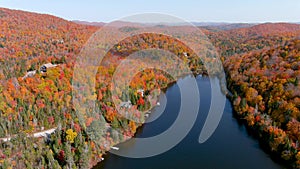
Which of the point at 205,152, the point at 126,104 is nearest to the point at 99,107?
the point at 126,104

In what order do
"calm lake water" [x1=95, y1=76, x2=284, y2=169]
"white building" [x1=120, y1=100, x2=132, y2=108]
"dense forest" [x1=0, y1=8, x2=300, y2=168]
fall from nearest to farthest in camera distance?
"dense forest" [x1=0, y1=8, x2=300, y2=168] < "calm lake water" [x1=95, y1=76, x2=284, y2=169] < "white building" [x1=120, y1=100, x2=132, y2=108]

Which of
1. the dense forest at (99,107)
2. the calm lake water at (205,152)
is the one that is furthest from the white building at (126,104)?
the calm lake water at (205,152)

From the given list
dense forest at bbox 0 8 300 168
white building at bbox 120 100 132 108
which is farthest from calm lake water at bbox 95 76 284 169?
white building at bbox 120 100 132 108

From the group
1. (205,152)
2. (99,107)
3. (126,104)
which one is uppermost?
(99,107)

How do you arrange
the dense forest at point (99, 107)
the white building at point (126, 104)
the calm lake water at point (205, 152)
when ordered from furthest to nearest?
the white building at point (126, 104) < the calm lake water at point (205, 152) < the dense forest at point (99, 107)

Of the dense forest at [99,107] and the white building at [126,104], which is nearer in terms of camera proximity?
the dense forest at [99,107]

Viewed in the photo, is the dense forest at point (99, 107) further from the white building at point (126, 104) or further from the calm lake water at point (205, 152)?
the calm lake water at point (205, 152)

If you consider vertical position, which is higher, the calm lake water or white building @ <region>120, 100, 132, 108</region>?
white building @ <region>120, 100, 132, 108</region>

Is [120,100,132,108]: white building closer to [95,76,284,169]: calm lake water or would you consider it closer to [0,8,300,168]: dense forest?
[0,8,300,168]: dense forest

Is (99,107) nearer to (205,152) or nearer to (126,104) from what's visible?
(126,104)

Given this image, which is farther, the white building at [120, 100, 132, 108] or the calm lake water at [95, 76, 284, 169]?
the white building at [120, 100, 132, 108]
